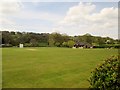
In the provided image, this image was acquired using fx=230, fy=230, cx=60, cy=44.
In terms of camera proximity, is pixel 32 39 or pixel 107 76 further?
pixel 32 39

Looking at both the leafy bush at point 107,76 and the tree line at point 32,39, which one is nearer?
the leafy bush at point 107,76

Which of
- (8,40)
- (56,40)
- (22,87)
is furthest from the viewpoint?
(56,40)

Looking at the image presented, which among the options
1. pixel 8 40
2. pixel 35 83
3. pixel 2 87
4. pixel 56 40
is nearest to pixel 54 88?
pixel 35 83

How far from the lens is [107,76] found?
8172 millimetres

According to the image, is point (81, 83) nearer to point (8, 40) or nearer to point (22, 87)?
point (22, 87)

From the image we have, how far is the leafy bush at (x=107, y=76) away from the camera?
7995 millimetres

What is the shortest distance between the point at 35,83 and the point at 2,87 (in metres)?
1.78

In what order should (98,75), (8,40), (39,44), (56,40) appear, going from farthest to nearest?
(56,40) < (39,44) < (8,40) < (98,75)

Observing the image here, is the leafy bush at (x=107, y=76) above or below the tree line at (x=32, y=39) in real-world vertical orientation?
below

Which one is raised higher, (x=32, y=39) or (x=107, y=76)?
(x=32, y=39)

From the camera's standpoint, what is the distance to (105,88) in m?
8.19

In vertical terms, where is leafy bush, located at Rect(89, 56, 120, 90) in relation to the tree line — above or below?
below

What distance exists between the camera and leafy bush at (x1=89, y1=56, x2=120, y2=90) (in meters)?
7.99

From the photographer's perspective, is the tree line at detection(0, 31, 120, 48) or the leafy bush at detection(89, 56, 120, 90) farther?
the tree line at detection(0, 31, 120, 48)
